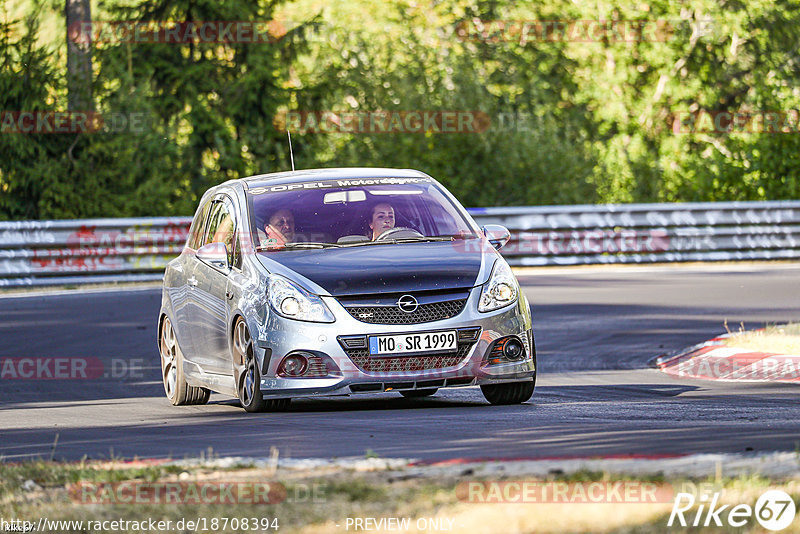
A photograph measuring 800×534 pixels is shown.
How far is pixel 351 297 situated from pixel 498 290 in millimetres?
1041

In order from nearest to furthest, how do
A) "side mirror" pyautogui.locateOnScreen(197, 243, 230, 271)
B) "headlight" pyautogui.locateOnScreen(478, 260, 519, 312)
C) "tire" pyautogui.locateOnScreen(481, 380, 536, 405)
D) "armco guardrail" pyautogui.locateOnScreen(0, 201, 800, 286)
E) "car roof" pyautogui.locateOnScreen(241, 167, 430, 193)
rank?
1. "headlight" pyautogui.locateOnScreen(478, 260, 519, 312)
2. "tire" pyautogui.locateOnScreen(481, 380, 536, 405)
3. "side mirror" pyautogui.locateOnScreen(197, 243, 230, 271)
4. "car roof" pyautogui.locateOnScreen(241, 167, 430, 193)
5. "armco guardrail" pyautogui.locateOnScreen(0, 201, 800, 286)

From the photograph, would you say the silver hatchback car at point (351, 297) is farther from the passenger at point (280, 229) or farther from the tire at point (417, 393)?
the tire at point (417, 393)

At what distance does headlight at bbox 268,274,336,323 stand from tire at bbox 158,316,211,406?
210cm

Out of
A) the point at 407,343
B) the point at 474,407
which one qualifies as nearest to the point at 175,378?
the point at 474,407

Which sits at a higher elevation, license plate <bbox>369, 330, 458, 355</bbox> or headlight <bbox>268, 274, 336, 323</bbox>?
headlight <bbox>268, 274, 336, 323</bbox>

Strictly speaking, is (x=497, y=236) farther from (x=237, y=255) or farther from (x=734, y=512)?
(x=734, y=512)

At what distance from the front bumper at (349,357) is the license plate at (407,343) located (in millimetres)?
39

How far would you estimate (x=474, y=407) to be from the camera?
1059 centimetres

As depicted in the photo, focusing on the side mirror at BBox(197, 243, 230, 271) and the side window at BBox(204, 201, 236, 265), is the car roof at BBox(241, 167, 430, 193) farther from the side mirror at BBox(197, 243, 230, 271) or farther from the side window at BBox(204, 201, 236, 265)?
the side mirror at BBox(197, 243, 230, 271)

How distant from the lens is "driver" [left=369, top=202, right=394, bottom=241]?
11.0m

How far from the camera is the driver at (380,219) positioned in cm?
1105

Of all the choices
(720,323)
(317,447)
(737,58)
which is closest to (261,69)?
(737,58)

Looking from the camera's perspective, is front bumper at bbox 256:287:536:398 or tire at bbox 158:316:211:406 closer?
front bumper at bbox 256:287:536:398

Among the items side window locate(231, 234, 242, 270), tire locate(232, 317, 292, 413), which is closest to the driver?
side window locate(231, 234, 242, 270)
